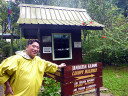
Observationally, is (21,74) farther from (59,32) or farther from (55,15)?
(55,15)

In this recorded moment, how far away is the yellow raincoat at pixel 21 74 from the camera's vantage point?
195cm

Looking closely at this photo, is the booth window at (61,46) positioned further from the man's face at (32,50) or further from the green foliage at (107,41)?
the man's face at (32,50)

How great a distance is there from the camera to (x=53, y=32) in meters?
5.71

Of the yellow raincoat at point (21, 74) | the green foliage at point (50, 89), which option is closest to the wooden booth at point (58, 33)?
the green foliage at point (50, 89)

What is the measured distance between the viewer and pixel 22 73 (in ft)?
6.90

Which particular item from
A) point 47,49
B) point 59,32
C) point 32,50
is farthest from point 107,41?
point 32,50

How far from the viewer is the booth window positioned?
18.9 ft

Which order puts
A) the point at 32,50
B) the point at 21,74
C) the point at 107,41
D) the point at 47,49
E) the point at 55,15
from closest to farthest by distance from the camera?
the point at 21,74 < the point at 32,50 < the point at 47,49 < the point at 55,15 < the point at 107,41

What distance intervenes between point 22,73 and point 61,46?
3866 millimetres

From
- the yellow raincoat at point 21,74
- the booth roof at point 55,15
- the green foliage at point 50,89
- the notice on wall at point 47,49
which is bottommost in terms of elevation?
the green foliage at point 50,89

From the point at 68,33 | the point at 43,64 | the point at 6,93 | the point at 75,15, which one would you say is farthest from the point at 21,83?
the point at 75,15

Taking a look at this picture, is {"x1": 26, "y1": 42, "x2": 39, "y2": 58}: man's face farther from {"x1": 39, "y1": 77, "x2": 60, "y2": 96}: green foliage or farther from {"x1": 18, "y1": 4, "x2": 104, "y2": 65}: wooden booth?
{"x1": 18, "y1": 4, "x2": 104, "y2": 65}: wooden booth

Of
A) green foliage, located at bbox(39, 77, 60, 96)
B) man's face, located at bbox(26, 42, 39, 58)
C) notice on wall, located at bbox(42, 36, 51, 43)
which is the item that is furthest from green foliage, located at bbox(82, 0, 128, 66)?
man's face, located at bbox(26, 42, 39, 58)

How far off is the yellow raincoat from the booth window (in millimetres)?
3428
